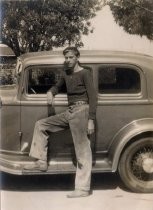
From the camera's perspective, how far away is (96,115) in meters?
5.94

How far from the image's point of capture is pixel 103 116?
596 centimetres

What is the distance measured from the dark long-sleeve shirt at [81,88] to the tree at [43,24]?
31.2 feet

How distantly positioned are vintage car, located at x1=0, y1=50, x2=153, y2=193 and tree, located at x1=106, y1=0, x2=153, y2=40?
164 inches

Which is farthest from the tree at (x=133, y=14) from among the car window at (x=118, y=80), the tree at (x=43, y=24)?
the car window at (x=118, y=80)

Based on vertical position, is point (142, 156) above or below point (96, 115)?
below

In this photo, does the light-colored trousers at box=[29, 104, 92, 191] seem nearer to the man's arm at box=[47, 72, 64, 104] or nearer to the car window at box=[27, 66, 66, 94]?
the man's arm at box=[47, 72, 64, 104]

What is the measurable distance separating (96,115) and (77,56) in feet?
2.41

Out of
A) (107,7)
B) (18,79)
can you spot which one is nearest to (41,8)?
(107,7)

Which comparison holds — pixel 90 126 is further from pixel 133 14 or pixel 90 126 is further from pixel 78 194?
pixel 133 14

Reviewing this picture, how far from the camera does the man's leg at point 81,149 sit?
18.6ft

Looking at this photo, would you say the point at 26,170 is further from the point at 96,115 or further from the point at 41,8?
the point at 41,8

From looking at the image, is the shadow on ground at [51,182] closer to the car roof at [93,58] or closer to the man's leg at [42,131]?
the man's leg at [42,131]

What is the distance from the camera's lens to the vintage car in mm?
5938

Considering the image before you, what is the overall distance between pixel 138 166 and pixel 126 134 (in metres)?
0.45
